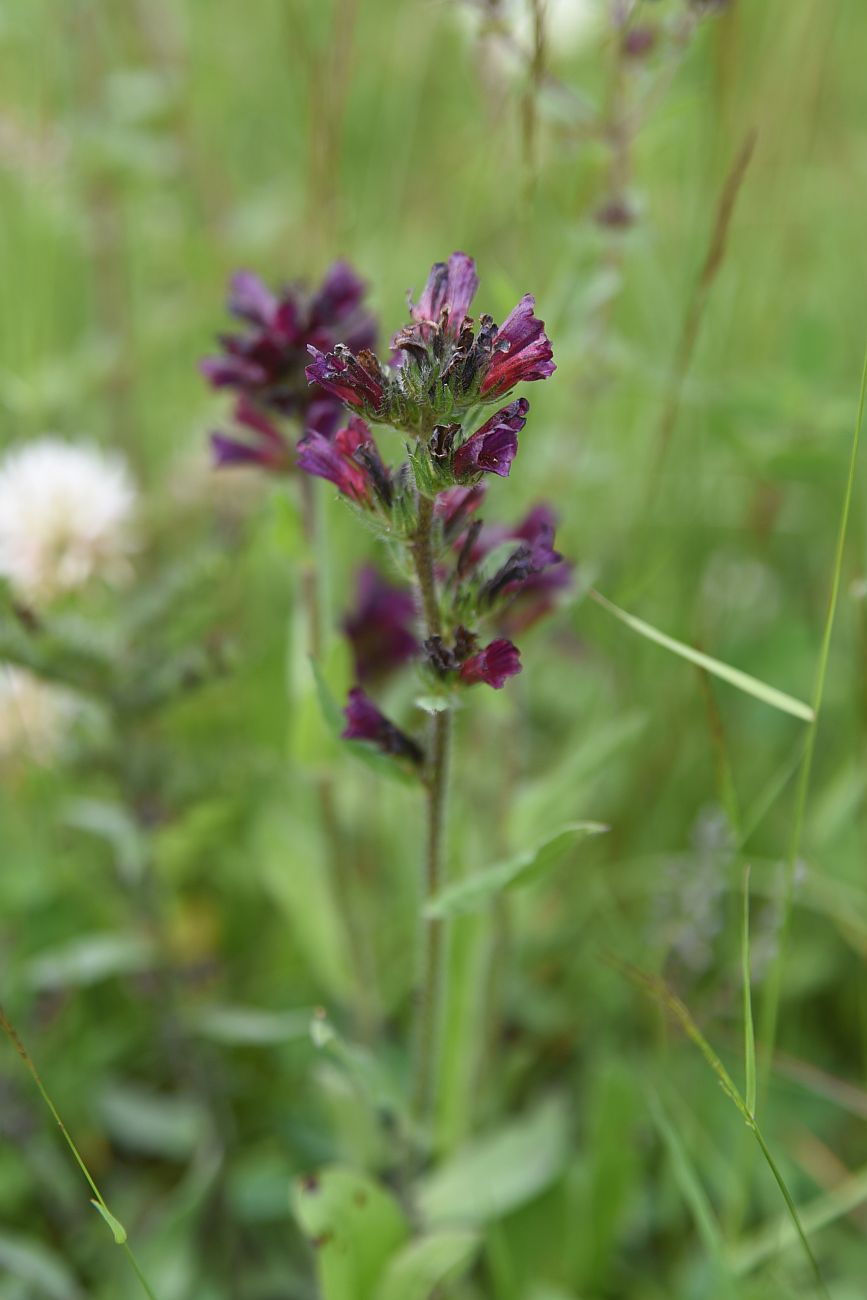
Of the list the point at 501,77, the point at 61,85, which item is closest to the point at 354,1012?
the point at 501,77

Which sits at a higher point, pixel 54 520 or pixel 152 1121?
pixel 54 520

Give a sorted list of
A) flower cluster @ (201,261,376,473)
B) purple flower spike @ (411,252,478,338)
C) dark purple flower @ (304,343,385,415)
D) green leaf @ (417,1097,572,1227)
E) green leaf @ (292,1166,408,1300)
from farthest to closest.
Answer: green leaf @ (417,1097,572,1227)
flower cluster @ (201,261,376,473)
green leaf @ (292,1166,408,1300)
purple flower spike @ (411,252,478,338)
dark purple flower @ (304,343,385,415)

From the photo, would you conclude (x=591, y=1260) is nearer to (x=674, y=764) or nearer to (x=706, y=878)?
(x=706, y=878)

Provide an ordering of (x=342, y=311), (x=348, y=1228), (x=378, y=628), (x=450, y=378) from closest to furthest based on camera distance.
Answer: (x=450, y=378)
(x=348, y=1228)
(x=342, y=311)
(x=378, y=628)

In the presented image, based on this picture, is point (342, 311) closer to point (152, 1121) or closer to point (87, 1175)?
point (87, 1175)

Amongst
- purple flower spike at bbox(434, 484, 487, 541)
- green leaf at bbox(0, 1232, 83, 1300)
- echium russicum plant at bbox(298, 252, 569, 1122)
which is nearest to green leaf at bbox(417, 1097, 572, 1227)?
echium russicum plant at bbox(298, 252, 569, 1122)

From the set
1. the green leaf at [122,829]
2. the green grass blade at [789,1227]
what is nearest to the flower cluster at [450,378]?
the green leaf at [122,829]

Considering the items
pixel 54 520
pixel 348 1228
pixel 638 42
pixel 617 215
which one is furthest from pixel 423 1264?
pixel 638 42

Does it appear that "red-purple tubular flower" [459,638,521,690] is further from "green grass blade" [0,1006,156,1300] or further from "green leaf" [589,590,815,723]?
"green grass blade" [0,1006,156,1300]
